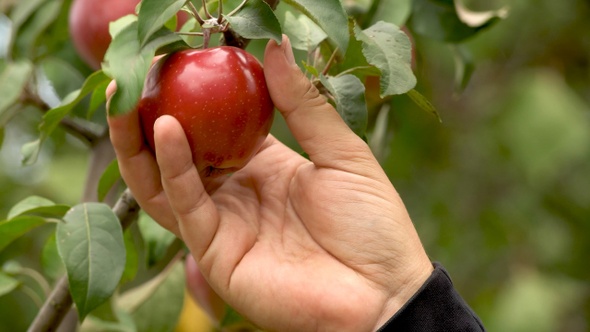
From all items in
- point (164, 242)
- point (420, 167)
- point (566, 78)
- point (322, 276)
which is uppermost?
point (322, 276)

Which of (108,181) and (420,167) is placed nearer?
(108,181)

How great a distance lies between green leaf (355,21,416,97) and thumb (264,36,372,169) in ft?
0.20

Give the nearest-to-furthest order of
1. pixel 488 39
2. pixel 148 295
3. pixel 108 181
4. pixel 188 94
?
pixel 188 94
pixel 108 181
pixel 148 295
pixel 488 39

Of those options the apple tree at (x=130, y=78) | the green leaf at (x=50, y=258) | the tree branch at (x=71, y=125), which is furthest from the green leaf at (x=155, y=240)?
the tree branch at (x=71, y=125)

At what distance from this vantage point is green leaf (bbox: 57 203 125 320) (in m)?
0.77

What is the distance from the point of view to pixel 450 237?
80.9 inches

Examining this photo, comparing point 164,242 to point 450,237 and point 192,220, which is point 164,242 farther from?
point 450,237

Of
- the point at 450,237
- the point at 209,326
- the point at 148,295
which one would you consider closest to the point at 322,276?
the point at 148,295

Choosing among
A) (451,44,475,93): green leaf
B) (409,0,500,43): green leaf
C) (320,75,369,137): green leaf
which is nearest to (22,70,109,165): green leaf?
(320,75,369,137): green leaf

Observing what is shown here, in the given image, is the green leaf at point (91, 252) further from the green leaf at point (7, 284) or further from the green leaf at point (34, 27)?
the green leaf at point (34, 27)

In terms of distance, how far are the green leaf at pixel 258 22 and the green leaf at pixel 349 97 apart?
8 centimetres

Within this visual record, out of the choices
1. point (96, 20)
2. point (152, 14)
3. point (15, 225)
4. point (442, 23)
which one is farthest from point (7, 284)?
point (442, 23)

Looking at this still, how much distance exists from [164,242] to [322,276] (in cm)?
26

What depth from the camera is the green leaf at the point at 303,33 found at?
865 millimetres
